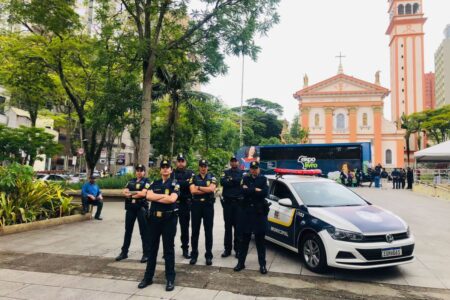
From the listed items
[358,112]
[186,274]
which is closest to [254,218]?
[186,274]

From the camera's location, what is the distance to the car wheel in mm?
4998

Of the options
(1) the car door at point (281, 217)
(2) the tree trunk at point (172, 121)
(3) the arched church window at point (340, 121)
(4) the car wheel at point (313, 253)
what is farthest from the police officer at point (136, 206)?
(3) the arched church window at point (340, 121)

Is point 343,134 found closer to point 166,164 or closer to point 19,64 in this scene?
point 19,64

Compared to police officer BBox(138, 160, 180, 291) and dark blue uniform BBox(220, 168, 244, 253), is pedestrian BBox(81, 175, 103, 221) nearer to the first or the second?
dark blue uniform BBox(220, 168, 244, 253)

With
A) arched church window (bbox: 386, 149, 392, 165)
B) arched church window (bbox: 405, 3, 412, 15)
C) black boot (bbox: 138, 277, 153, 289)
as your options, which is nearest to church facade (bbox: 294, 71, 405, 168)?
arched church window (bbox: 386, 149, 392, 165)

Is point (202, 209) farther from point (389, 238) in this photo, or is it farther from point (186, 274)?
point (389, 238)

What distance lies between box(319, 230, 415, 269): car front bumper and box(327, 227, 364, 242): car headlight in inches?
1.9

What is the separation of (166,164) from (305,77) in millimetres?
58382

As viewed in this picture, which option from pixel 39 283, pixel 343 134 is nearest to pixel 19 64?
pixel 39 283

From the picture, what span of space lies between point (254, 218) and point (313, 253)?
111 centimetres

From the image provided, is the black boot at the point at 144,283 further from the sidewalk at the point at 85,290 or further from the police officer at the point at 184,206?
the police officer at the point at 184,206

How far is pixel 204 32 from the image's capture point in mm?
11602

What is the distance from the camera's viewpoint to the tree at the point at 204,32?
436 inches

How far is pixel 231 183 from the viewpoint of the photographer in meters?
5.92
